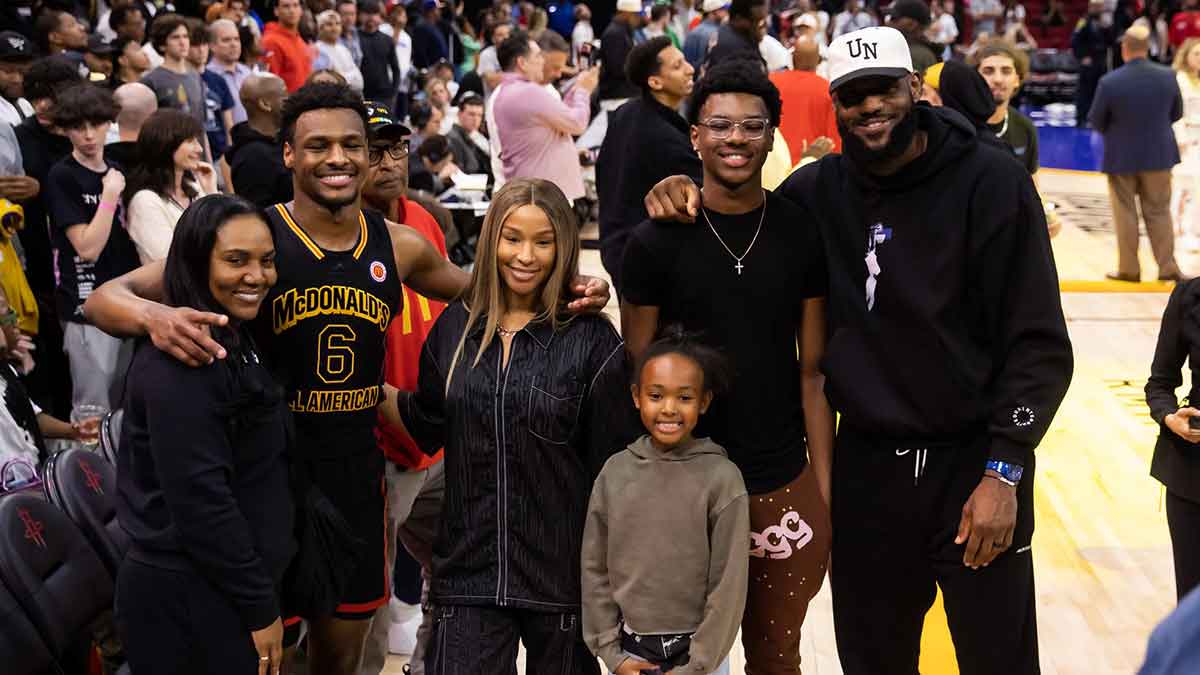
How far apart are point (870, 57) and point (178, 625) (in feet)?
6.15

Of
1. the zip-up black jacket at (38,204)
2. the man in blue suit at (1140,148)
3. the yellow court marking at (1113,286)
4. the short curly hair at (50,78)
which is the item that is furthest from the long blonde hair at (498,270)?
the man in blue suit at (1140,148)

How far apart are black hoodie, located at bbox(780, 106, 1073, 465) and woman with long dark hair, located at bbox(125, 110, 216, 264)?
3386 millimetres

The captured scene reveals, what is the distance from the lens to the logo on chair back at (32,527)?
359cm

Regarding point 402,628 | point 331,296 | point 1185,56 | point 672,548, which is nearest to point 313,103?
point 331,296

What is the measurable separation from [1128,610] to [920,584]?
2201 millimetres

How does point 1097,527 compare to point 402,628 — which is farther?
point 1097,527

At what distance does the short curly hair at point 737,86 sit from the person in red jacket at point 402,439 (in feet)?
3.57

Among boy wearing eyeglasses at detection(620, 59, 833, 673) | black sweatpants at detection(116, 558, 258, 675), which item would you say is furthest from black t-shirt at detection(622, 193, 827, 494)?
black sweatpants at detection(116, 558, 258, 675)

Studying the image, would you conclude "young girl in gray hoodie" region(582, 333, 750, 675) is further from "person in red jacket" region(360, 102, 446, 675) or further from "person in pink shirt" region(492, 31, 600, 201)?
"person in pink shirt" region(492, 31, 600, 201)

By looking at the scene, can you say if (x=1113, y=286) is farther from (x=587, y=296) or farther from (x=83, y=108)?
(x=587, y=296)

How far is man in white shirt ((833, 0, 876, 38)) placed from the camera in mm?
19250

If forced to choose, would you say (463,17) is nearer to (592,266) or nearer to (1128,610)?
(592,266)

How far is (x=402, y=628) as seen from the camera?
15.4ft

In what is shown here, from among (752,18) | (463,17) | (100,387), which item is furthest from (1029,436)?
(463,17)
